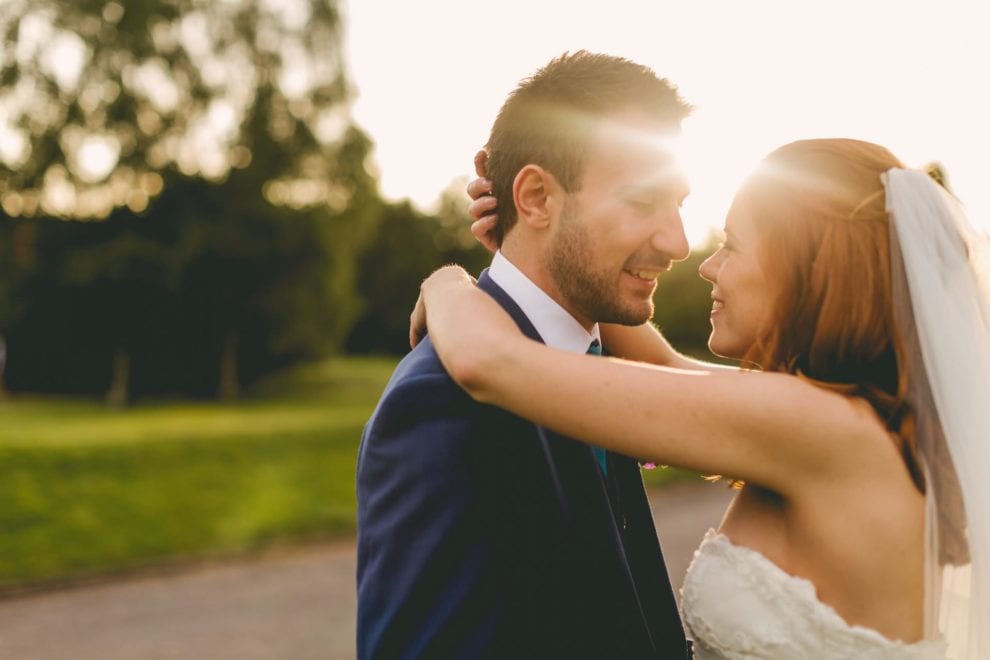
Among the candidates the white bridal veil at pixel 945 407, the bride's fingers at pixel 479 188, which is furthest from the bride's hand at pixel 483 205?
the white bridal veil at pixel 945 407

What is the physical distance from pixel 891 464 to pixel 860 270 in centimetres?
49

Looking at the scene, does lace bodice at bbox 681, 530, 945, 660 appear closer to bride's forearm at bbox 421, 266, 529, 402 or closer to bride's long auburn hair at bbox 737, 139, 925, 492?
bride's long auburn hair at bbox 737, 139, 925, 492

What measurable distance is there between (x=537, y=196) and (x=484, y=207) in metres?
0.26

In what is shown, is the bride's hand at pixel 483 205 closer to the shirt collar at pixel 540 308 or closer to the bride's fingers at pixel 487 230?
the bride's fingers at pixel 487 230

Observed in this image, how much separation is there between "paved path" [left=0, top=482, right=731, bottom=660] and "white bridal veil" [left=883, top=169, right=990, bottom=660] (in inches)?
236

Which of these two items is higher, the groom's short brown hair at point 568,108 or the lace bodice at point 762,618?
the groom's short brown hair at point 568,108

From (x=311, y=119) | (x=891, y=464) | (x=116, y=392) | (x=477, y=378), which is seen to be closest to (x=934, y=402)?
(x=891, y=464)

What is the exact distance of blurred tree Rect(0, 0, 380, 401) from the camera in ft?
87.9

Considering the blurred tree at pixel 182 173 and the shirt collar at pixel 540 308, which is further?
the blurred tree at pixel 182 173

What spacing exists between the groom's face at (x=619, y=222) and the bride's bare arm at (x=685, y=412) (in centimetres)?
46

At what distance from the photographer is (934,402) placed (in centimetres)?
239

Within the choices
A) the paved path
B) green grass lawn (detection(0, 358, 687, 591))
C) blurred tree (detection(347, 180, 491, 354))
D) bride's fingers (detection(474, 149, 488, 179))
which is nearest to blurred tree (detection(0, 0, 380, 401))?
green grass lawn (detection(0, 358, 687, 591))

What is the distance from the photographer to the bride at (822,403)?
208 cm

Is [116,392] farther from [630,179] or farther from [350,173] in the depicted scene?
[630,179]
